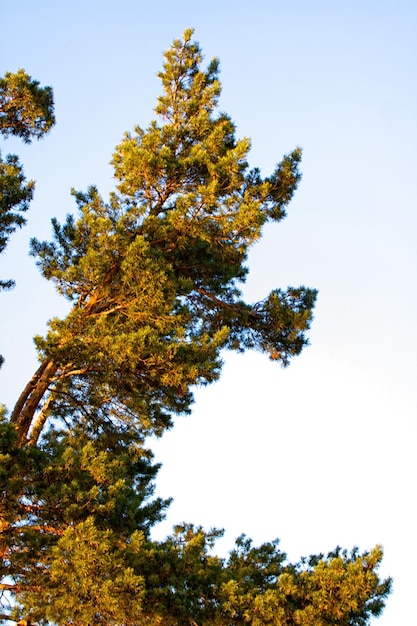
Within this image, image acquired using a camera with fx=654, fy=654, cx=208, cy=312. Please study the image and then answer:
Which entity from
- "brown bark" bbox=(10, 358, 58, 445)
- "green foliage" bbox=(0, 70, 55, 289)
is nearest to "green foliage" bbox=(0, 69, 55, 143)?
"green foliage" bbox=(0, 70, 55, 289)

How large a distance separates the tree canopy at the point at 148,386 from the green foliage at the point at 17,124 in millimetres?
988

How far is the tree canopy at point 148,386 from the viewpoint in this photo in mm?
10078

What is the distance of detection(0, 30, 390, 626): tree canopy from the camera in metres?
Answer: 10.1

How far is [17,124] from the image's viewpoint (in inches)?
686

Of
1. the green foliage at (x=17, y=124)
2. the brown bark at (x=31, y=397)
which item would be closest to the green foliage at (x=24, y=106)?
the green foliage at (x=17, y=124)

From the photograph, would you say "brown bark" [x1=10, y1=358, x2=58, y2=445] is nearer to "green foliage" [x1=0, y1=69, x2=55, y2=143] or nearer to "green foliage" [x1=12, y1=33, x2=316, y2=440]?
"green foliage" [x1=12, y1=33, x2=316, y2=440]

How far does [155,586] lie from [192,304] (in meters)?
7.68

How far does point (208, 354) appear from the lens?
13.2 meters

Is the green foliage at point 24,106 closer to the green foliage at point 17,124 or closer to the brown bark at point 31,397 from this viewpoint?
the green foliage at point 17,124

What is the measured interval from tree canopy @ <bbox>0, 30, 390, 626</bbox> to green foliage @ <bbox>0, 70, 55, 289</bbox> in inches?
38.9

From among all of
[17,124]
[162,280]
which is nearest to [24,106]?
[17,124]

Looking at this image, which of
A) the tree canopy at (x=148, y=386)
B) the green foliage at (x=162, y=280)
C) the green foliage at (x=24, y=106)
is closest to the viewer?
the tree canopy at (x=148, y=386)

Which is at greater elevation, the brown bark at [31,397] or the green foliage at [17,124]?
the green foliage at [17,124]

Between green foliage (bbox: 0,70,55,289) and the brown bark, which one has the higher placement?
green foliage (bbox: 0,70,55,289)
